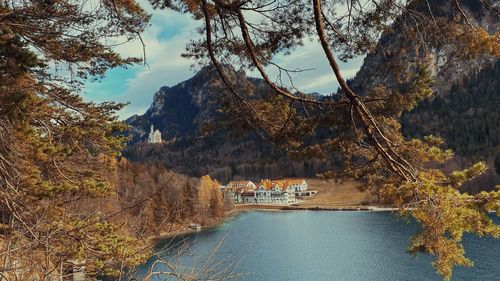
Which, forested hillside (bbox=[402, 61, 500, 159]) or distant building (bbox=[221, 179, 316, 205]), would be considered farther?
forested hillside (bbox=[402, 61, 500, 159])

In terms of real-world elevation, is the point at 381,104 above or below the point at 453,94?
below

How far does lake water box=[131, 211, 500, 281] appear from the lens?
1795 cm

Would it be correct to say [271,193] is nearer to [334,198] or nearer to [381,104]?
[334,198]

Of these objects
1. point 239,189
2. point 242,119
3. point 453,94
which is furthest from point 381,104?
point 453,94

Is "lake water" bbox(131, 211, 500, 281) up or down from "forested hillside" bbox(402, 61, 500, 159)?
down

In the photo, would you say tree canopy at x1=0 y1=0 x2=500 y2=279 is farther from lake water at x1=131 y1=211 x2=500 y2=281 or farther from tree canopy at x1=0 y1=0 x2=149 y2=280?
lake water at x1=131 y1=211 x2=500 y2=281

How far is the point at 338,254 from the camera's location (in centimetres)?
2241

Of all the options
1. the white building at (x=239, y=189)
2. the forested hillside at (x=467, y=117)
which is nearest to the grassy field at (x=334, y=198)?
the white building at (x=239, y=189)

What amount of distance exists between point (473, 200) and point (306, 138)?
2155 millimetres

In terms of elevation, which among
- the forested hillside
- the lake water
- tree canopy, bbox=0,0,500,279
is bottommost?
the lake water

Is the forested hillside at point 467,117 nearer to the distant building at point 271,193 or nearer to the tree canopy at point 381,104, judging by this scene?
the distant building at point 271,193

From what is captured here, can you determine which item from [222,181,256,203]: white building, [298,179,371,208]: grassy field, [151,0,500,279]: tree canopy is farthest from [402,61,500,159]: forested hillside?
[151,0,500,279]: tree canopy

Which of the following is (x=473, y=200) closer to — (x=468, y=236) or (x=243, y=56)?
(x=243, y=56)

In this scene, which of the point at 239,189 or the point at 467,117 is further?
the point at 467,117
